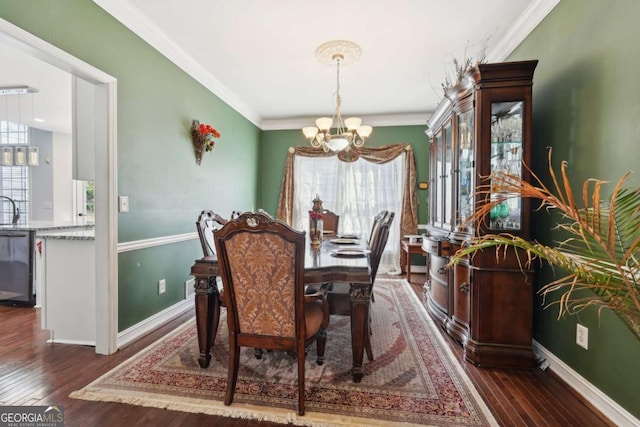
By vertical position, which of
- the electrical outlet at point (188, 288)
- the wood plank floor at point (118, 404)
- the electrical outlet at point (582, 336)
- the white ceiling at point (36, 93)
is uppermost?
the white ceiling at point (36, 93)

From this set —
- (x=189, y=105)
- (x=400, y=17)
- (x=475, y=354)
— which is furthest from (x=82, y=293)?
(x=400, y=17)

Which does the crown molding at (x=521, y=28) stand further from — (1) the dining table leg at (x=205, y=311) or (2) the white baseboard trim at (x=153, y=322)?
(2) the white baseboard trim at (x=153, y=322)

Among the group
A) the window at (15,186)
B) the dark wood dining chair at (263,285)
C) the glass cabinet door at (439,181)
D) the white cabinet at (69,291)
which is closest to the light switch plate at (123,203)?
the white cabinet at (69,291)

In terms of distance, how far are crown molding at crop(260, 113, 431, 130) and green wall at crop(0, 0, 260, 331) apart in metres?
1.72

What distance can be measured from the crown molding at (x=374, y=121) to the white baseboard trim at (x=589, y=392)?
12.6 ft

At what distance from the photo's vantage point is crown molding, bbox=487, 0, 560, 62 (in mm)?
2232

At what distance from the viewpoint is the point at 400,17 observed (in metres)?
2.46

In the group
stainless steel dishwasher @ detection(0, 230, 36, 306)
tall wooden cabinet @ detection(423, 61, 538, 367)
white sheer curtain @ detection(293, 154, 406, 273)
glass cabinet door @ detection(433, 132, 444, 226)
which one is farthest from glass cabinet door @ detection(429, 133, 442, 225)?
stainless steel dishwasher @ detection(0, 230, 36, 306)

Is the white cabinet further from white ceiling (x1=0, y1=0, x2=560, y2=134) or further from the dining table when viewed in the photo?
white ceiling (x1=0, y1=0, x2=560, y2=134)

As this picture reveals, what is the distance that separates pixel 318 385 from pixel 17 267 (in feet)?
11.9

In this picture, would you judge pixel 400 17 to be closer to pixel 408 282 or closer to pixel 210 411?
pixel 210 411

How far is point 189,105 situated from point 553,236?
3501mm
